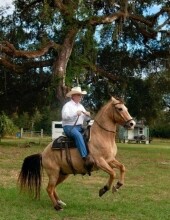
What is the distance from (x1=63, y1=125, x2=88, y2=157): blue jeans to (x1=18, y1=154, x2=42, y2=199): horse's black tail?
0.93 metres

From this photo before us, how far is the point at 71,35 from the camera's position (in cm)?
2420

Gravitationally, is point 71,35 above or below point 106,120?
above

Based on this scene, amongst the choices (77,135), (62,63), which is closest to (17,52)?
(62,63)

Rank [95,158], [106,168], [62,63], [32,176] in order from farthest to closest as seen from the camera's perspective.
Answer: [62,63] → [32,176] → [95,158] → [106,168]

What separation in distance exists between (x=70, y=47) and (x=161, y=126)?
59.4 metres

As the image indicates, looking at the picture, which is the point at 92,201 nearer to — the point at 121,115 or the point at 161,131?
the point at 121,115

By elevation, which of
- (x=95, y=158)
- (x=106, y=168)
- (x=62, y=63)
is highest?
(x=62, y=63)

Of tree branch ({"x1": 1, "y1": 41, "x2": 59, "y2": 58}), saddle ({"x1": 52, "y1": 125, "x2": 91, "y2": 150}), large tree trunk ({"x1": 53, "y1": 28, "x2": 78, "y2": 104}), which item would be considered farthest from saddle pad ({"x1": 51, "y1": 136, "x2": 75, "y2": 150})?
tree branch ({"x1": 1, "y1": 41, "x2": 59, "y2": 58})

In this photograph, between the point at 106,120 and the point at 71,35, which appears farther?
the point at 71,35

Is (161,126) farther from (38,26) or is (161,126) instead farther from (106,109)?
(106,109)

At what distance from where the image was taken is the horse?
823cm

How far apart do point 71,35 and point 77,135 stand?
16313mm

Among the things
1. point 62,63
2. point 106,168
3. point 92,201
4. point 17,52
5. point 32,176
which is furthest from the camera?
point 62,63

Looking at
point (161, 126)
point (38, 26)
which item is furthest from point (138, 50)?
point (161, 126)
